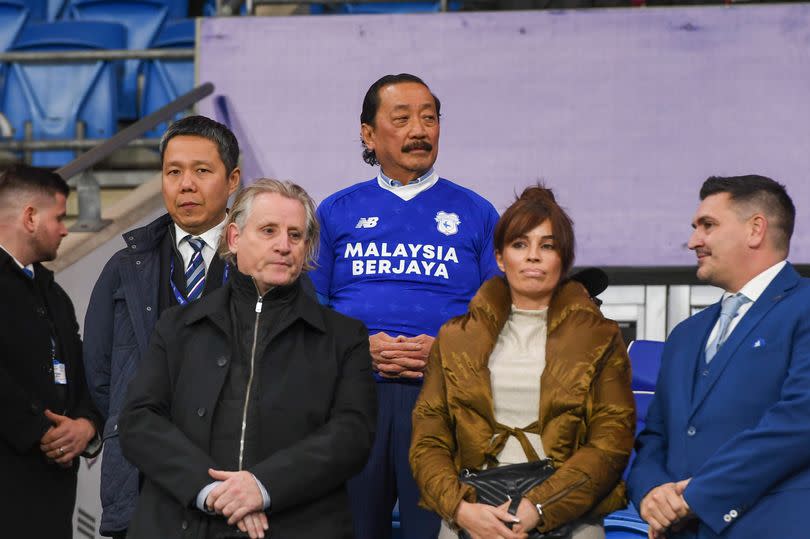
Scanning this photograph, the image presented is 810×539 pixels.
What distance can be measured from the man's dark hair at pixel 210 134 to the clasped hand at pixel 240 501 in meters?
1.02

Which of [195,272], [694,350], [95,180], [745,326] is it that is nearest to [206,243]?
[195,272]

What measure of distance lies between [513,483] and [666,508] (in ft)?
1.14

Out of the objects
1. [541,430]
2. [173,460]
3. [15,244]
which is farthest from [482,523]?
[15,244]

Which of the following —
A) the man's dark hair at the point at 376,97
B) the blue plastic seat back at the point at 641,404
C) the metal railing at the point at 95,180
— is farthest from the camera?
the metal railing at the point at 95,180

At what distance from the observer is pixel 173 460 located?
122 inches

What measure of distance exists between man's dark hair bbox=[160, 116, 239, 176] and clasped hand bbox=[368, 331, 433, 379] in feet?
2.02

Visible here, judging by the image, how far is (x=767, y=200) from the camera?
11.2 feet

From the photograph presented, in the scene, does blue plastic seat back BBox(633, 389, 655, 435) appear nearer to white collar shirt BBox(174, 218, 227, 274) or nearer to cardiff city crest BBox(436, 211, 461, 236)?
cardiff city crest BBox(436, 211, 461, 236)

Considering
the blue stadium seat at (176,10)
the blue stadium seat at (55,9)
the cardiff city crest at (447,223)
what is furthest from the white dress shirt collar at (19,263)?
the blue stadium seat at (55,9)

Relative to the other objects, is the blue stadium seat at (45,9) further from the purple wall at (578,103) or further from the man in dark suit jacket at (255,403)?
the man in dark suit jacket at (255,403)

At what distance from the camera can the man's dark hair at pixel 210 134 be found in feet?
12.5

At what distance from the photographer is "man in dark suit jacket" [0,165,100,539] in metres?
3.87

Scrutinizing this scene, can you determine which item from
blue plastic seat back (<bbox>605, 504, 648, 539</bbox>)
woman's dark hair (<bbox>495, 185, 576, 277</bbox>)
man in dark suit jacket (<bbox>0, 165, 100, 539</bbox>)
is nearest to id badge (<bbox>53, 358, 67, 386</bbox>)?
man in dark suit jacket (<bbox>0, 165, 100, 539</bbox>)

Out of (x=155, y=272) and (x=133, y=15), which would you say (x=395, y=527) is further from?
(x=133, y=15)
